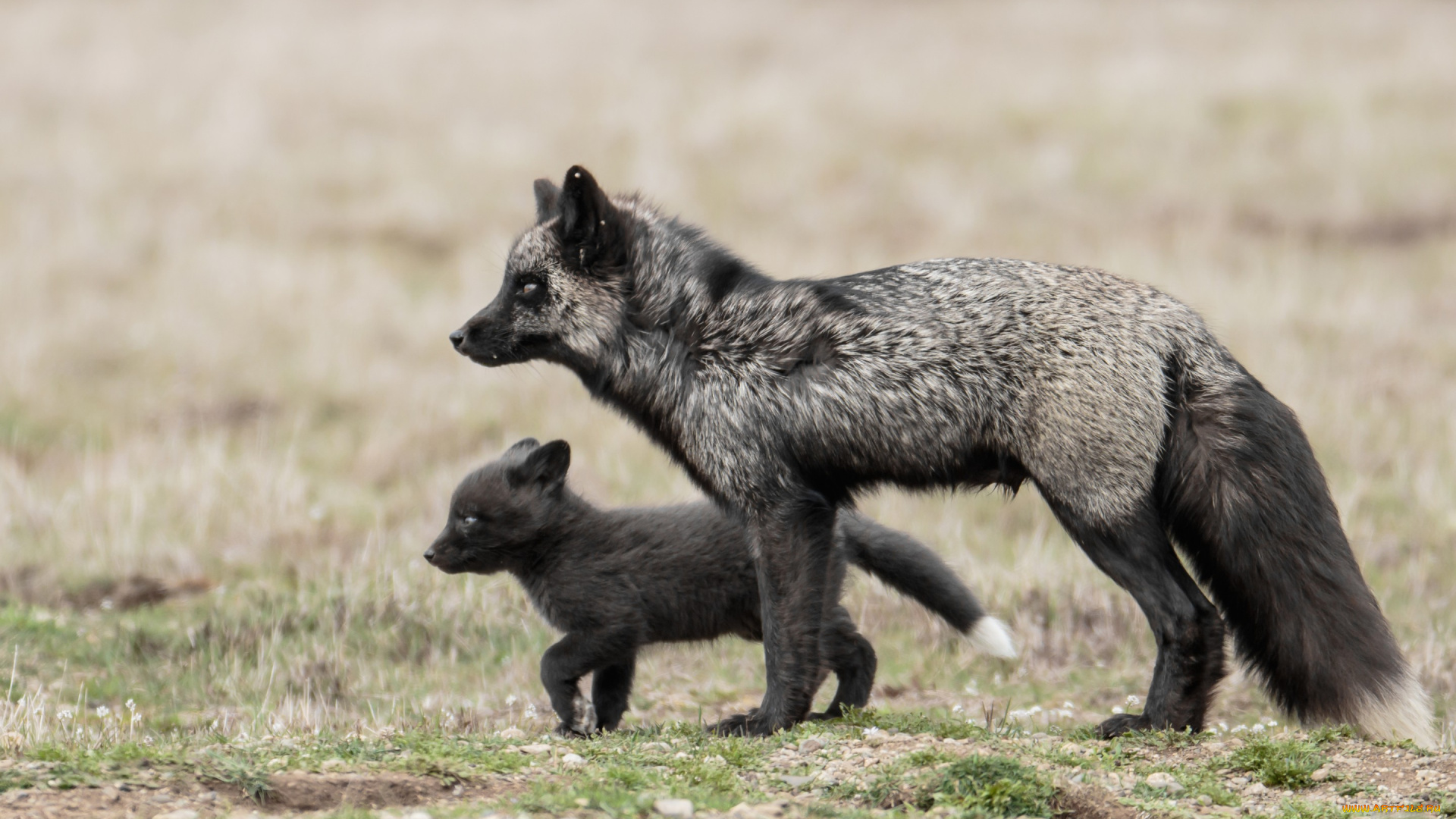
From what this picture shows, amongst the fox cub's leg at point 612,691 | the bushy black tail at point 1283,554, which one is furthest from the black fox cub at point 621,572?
the bushy black tail at point 1283,554

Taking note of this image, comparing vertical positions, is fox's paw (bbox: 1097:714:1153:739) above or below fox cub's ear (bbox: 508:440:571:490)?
below

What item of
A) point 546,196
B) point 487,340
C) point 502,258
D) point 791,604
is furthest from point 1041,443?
point 502,258

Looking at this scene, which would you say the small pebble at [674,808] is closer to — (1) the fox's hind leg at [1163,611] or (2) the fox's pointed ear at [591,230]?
(1) the fox's hind leg at [1163,611]

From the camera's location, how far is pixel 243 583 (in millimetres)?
8594

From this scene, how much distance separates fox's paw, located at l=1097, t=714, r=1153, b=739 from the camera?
18.4 ft

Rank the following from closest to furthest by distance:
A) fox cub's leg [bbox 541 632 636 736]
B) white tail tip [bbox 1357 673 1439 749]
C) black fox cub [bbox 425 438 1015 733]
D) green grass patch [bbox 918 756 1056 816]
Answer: green grass patch [bbox 918 756 1056 816] → white tail tip [bbox 1357 673 1439 749] → fox cub's leg [bbox 541 632 636 736] → black fox cub [bbox 425 438 1015 733]

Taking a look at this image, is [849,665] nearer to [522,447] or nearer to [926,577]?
[926,577]

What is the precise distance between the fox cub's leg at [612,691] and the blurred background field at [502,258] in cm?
37

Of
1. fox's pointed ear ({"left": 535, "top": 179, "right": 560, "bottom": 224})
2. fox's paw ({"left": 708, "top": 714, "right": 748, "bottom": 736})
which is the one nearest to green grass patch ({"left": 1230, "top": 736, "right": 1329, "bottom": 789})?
fox's paw ({"left": 708, "top": 714, "right": 748, "bottom": 736})

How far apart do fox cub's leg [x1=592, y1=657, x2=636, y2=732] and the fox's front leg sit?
2.57ft

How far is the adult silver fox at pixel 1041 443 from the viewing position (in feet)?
17.8

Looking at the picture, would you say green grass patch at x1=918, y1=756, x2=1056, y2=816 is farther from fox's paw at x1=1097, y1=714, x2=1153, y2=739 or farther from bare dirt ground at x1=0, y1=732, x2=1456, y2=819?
fox's paw at x1=1097, y1=714, x2=1153, y2=739

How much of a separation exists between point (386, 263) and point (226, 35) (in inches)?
398

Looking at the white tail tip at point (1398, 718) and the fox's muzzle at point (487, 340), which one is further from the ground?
the fox's muzzle at point (487, 340)
